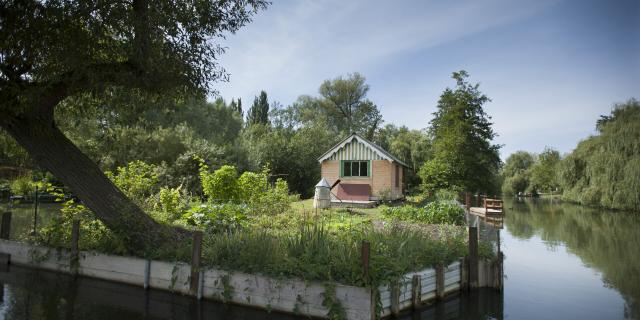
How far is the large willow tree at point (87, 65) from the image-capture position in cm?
889

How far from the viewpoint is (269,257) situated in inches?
310

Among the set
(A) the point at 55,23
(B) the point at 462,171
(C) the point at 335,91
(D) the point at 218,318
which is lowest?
(D) the point at 218,318

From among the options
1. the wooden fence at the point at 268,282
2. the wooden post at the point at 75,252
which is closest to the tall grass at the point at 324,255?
the wooden fence at the point at 268,282

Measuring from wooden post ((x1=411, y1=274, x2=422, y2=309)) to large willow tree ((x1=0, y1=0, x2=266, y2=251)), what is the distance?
580 centimetres

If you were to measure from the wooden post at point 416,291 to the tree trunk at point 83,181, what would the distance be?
560cm

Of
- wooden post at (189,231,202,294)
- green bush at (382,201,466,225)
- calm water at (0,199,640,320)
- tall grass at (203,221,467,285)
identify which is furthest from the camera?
green bush at (382,201,466,225)

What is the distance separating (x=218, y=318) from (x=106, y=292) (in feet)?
10.1

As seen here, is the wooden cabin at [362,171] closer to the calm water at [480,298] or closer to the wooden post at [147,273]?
the calm water at [480,298]

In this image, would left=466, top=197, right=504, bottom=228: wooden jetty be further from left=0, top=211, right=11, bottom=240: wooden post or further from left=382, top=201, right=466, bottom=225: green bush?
left=0, top=211, right=11, bottom=240: wooden post

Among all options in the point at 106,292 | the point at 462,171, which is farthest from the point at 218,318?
the point at 462,171

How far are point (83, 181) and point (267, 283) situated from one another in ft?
17.8

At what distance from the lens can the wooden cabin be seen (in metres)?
25.3

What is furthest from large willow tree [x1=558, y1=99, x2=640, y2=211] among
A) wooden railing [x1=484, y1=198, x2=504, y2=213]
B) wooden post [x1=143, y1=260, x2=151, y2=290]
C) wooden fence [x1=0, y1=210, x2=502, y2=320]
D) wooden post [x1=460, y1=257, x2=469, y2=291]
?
wooden post [x1=143, y1=260, x2=151, y2=290]

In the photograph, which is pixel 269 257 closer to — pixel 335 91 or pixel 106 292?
pixel 106 292
